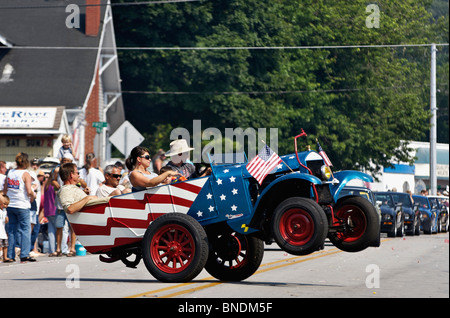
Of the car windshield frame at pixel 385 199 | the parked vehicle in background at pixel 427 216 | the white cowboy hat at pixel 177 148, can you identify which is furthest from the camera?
the parked vehicle in background at pixel 427 216

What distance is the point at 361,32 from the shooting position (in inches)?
1892

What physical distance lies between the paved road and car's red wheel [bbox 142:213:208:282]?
7.4 inches

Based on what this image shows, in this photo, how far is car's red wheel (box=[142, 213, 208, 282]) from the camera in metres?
11.9

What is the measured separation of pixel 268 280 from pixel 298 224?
2159 mm

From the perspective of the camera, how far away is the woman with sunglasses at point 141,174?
12.1 metres

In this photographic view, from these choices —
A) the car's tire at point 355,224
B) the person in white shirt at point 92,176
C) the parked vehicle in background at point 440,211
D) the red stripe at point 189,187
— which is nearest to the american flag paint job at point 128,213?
the red stripe at point 189,187

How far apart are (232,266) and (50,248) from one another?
760cm

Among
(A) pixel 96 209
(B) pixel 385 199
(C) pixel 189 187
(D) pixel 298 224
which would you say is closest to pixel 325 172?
(D) pixel 298 224

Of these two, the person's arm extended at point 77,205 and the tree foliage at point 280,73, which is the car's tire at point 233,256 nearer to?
the person's arm extended at point 77,205

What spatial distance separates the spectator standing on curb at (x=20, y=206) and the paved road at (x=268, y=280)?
21.4 inches

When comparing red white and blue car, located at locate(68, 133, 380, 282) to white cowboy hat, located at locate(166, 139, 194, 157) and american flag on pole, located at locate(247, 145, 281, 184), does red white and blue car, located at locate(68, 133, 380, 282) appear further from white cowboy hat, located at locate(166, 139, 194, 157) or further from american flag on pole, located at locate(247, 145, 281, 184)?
white cowboy hat, located at locate(166, 139, 194, 157)

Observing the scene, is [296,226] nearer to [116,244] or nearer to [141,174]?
[141,174]

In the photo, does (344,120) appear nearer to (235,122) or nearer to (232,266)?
(235,122)
